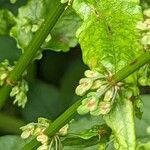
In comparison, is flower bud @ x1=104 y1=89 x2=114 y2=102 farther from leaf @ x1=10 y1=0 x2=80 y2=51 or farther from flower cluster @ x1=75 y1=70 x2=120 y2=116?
leaf @ x1=10 y1=0 x2=80 y2=51

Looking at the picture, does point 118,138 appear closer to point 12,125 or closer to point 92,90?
point 92,90

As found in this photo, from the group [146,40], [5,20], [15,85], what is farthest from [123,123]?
[5,20]

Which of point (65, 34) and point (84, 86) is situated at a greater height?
point (84, 86)

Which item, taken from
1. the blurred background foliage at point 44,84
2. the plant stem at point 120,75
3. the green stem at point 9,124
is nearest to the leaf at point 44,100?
the blurred background foliage at point 44,84

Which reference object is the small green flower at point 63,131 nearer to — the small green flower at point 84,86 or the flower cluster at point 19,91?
the small green flower at point 84,86

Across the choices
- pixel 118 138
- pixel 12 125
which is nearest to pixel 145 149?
pixel 118 138

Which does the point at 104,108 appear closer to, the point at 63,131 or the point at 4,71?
the point at 63,131
